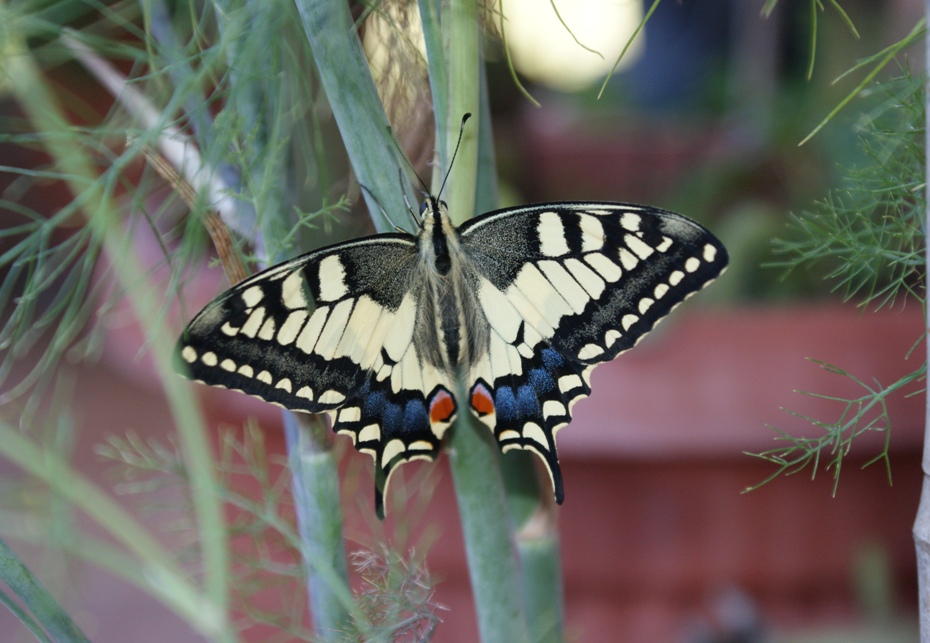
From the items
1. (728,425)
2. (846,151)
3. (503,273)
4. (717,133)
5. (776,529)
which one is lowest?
(776,529)

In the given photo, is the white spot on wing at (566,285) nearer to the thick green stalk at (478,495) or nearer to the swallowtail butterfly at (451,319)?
the swallowtail butterfly at (451,319)

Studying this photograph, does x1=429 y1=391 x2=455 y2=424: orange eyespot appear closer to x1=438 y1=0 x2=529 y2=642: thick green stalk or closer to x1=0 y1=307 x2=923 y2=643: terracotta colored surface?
x1=438 y1=0 x2=529 y2=642: thick green stalk

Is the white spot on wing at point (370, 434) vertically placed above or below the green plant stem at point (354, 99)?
below

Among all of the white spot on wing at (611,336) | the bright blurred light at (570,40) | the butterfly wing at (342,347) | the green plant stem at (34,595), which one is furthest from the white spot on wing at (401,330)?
the bright blurred light at (570,40)

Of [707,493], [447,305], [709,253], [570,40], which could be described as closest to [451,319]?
[447,305]

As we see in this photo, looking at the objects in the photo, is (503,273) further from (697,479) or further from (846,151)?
(846,151)

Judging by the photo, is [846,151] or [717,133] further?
[717,133]

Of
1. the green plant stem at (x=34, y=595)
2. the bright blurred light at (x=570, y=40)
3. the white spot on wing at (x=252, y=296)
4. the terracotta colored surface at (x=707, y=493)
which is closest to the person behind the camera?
the green plant stem at (x=34, y=595)

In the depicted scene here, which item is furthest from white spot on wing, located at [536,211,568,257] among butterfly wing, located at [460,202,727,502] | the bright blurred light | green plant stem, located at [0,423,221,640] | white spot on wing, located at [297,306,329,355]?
the bright blurred light

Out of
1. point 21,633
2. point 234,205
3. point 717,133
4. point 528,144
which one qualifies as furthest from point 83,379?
point 234,205
